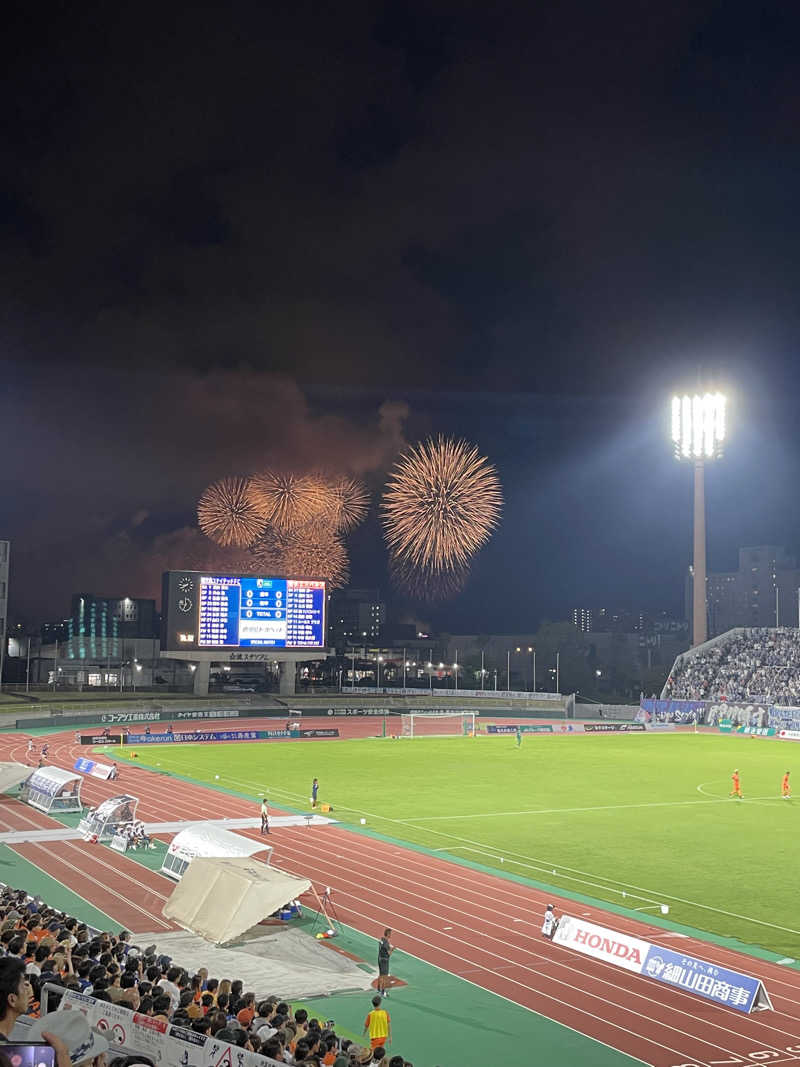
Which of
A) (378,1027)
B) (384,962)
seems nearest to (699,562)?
(384,962)

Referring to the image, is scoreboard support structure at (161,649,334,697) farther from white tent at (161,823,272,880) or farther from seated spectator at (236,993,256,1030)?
seated spectator at (236,993,256,1030)

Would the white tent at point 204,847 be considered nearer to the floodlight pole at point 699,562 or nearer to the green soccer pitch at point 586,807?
the green soccer pitch at point 586,807

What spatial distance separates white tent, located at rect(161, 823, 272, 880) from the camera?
26516 millimetres

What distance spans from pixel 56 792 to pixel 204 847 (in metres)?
13.5

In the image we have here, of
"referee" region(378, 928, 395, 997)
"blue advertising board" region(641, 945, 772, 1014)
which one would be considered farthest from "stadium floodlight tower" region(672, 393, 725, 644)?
"referee" region(378, 928, 395, 997)

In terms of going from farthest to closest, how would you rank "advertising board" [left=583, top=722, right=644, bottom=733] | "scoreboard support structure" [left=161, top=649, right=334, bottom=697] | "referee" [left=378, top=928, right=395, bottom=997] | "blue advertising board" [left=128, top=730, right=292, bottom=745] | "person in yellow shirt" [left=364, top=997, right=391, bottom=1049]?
"advertising board" [left=583, top=722, right=644, bottom=733]
"scoreboard support structure" [left=161, top=649, right=334, bottom=697]
"blue advertising board" [left=128, top=730, right=292, bottom=745]
"referee" [left=378, top=928, right=395, bottom=997]
"person in yellow shirt" [left=364, top=997, right=391, bottom=1049]

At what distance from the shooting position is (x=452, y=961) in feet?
68.9

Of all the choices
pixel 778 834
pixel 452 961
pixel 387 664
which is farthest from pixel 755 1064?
pixel 387 664

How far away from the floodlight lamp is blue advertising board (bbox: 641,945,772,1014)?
9981 centimetres

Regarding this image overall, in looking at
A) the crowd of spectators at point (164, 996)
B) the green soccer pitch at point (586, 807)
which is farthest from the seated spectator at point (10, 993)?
the green soccer pitch at point (586, 807)

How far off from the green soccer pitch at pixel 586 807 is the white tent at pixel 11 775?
30.9 feet

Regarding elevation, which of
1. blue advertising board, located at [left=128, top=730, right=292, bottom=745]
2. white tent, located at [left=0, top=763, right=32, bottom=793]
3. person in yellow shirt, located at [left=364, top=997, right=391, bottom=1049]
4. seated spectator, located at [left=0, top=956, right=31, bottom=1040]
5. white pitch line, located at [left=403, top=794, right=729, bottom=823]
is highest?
seated spectator, located at [left=0, top=956, right=31, bottom=1040]

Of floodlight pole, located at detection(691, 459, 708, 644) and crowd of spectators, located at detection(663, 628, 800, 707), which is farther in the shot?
floodlight pole, located at detection(691, 459, 708, 644)

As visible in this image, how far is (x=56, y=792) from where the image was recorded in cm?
3831
